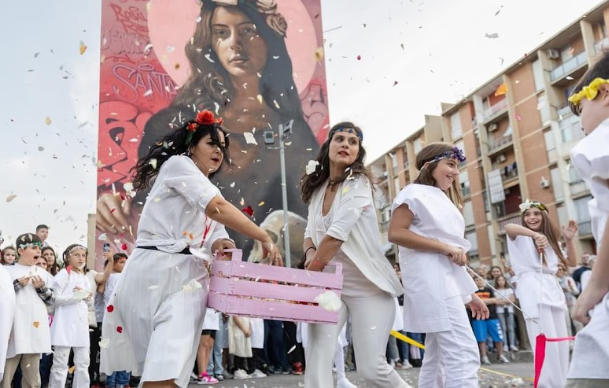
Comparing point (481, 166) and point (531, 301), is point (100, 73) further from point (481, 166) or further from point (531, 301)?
point (481, 166)

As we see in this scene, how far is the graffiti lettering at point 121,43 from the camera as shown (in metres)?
22.1

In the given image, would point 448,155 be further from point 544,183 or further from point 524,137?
point 524,137

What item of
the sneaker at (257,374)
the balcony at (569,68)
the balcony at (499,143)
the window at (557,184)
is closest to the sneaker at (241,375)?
the sneaker at (257,374)

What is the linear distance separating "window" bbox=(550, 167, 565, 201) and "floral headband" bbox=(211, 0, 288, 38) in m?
17.9

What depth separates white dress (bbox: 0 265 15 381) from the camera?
534cm

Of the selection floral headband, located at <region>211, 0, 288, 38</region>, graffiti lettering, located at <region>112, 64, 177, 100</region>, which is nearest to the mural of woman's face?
floral headband, located at <region>211, 0, 288, 38</region>

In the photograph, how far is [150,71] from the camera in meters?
22.3

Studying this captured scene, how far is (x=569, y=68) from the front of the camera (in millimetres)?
30547

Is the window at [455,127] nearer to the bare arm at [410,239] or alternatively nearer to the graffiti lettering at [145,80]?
the graffiti lettering at [145,80]

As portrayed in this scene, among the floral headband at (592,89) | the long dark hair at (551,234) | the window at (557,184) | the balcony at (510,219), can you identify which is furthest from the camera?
the balcony at (510,219)

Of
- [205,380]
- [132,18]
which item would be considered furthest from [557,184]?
[205,380]

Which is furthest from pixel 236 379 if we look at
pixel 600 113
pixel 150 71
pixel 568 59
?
pixel 568 59

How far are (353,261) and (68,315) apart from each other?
447 cm

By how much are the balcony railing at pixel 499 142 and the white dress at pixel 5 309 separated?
33810 millimetres
